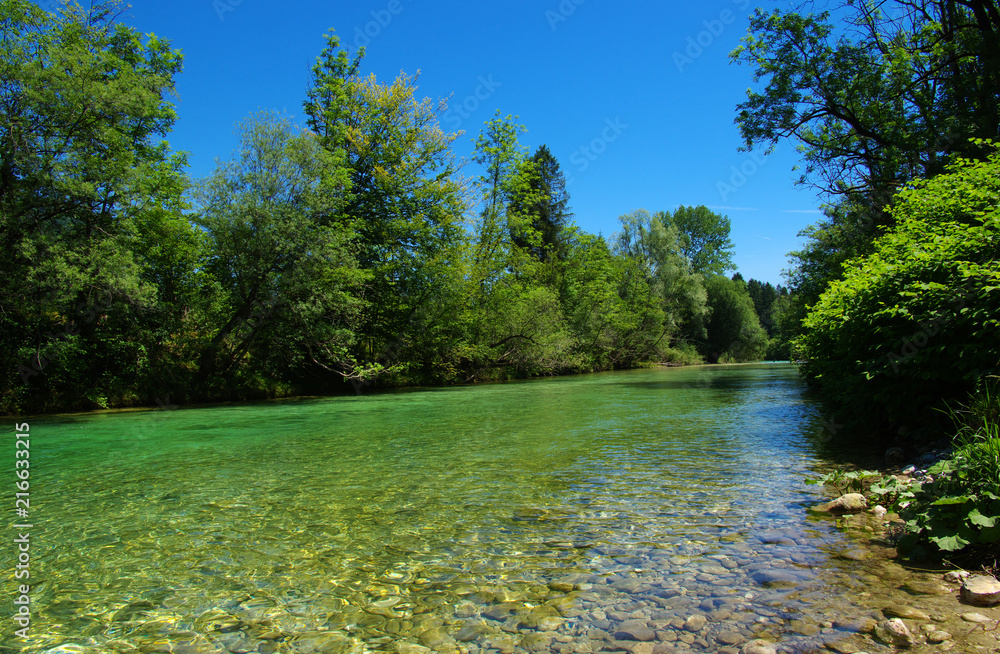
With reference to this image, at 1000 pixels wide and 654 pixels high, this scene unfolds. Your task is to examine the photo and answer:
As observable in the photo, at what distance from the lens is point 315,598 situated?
3.56 metres

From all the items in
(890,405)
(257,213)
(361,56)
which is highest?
(361,56)

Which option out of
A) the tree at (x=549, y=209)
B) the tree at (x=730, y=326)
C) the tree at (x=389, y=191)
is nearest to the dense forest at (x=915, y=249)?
the tree at (x=389, y=191)

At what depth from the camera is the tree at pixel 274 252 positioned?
799 inches

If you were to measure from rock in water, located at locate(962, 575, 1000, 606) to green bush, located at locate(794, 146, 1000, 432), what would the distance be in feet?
8.49

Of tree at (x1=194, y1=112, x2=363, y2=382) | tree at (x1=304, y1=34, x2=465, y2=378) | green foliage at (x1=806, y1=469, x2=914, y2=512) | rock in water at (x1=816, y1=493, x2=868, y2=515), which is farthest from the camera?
tree at (x1=304, y1=34, x2=465, y2=378)

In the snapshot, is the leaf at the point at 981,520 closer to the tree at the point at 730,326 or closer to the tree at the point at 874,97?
the tree at the point at 874,97

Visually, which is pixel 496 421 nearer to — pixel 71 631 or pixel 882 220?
pixel 71 631

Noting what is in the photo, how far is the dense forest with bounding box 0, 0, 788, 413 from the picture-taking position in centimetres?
1609

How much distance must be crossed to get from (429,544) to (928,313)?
5599 millimetres

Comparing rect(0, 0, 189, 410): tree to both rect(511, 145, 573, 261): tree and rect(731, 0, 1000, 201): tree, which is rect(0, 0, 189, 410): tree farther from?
rect(511, 145, 573, 261): tree

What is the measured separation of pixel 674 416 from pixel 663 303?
41904mm

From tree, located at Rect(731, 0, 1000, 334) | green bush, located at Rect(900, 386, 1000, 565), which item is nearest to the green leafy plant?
green bush, located at Rect(900, 386, 1000, 565)

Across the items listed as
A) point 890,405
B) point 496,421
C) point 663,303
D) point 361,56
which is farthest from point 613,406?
point 663,303

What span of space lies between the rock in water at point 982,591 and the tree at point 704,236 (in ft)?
218
